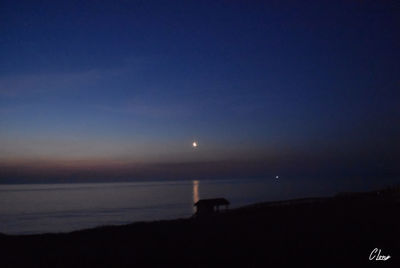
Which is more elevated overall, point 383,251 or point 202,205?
point 202,205

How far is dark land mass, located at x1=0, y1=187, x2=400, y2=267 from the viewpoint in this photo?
15062 millimetres

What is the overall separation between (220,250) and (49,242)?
1238 cm

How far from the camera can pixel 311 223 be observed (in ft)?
81.8

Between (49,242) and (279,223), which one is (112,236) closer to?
(49,242)

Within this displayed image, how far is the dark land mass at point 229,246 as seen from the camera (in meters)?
15.1

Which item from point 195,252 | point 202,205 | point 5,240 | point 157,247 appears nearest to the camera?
point 195,252

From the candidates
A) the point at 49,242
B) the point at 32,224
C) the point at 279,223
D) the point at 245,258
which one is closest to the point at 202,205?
the point at 279,223

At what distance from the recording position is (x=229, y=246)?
18.4 meters
